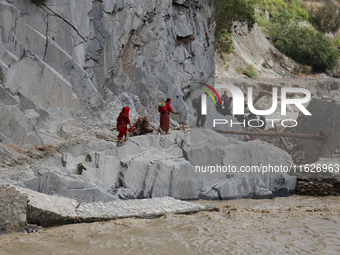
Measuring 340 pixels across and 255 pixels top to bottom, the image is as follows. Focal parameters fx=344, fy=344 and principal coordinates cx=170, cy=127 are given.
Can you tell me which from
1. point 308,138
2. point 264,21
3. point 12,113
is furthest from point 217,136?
point 264,21

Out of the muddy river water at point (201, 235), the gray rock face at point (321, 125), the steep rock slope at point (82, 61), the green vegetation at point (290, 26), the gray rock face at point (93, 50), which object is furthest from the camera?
the green vegetation at point (290, 26)

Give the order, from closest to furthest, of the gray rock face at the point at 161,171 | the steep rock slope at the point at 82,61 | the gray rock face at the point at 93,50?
the gray rock face at the point at 161,171 < the steep rock slope at the point at 82,61 < the gray rock face at the point at 93,50

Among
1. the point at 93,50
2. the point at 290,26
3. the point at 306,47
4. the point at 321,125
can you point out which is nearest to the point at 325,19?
the point at 290,26

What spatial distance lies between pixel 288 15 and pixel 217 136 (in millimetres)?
28622

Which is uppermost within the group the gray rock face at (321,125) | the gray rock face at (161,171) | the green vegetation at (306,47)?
the green vegetation at (306,47)

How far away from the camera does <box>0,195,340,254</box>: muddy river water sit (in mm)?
5773

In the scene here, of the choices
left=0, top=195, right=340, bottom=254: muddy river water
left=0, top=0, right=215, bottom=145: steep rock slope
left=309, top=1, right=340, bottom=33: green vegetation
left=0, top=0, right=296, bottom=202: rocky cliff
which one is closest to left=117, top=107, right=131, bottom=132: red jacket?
left=0, top=0, right=296, bottom=202: rocky cliff

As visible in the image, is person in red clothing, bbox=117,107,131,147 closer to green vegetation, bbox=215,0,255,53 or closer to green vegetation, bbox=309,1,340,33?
green vegetation, bbox=215,0,255,53

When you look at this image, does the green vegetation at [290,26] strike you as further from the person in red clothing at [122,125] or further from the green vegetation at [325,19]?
the person in red clothing at [122,125]

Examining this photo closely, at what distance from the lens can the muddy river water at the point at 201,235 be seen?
5773mm

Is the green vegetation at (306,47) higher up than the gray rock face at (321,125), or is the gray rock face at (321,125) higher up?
the green vegetation at (306,47)

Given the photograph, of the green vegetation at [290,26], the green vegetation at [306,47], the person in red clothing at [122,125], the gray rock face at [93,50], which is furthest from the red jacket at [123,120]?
the green vegetation at [306,47]

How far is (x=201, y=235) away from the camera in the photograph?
655 cm

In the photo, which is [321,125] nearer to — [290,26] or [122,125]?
[122,125]
